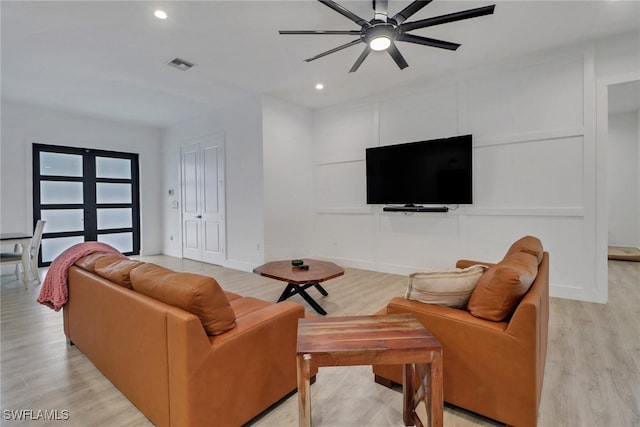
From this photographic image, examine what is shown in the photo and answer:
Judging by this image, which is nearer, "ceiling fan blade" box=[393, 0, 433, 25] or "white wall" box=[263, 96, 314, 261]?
"ceiling fan blade" box=[393, 0, 433, 25]

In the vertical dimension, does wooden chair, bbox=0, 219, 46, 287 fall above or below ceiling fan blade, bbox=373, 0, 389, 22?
below

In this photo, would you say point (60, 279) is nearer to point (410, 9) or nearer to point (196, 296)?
point (196, 296)

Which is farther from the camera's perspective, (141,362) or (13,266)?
(13,266)

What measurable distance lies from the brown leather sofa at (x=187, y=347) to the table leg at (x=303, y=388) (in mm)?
405

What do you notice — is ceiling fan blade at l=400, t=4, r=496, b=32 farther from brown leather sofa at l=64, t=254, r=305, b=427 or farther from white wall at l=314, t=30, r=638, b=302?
brown leather sofa at l=64, t=254, r=305, b=427

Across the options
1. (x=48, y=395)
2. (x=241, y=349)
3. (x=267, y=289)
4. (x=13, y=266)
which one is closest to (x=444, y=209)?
(x=267, y=289)

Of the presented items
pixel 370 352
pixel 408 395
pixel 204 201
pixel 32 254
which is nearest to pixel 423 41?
pixel 370 352

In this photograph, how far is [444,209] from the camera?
417cm

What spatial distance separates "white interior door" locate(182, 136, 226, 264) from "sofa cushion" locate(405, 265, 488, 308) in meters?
4.40

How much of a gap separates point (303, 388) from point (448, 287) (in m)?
0.93

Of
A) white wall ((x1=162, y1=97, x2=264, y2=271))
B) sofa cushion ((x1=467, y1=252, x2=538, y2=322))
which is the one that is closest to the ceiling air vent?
white wall ((x1=162, y1=97, x2=264, y2=271))

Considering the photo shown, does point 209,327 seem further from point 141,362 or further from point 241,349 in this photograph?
point 141,362

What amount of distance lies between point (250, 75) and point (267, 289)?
9.47ft

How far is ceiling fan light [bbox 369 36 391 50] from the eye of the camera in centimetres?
254
